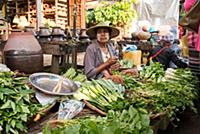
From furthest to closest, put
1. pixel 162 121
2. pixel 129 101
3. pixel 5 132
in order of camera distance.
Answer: pixel 162 121 < pixel 129 101 < pixel 5 132

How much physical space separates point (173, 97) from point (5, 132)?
6.72ft

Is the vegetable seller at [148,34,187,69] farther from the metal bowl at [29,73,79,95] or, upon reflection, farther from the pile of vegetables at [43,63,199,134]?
the metal bowl at [29,73,79,95]

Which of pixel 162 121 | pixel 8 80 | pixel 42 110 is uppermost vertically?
pixel 8 80

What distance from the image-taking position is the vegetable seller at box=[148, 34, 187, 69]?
582cm

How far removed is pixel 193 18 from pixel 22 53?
9.19 ft

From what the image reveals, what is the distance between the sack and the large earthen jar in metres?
2.70

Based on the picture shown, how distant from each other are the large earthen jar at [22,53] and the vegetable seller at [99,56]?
0.79 meters

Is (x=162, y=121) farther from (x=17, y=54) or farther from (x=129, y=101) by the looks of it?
(x=17, y=54)

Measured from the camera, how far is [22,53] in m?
4.45

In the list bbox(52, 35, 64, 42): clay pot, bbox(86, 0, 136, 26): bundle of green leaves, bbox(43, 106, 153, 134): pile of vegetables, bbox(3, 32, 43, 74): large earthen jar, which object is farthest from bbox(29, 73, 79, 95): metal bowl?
bbox(86, 0, 136, 26): bundle of green leaves

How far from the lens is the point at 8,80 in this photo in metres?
2.94

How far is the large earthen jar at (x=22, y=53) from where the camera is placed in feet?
14.6

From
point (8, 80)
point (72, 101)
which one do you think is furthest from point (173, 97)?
point (8, 80)

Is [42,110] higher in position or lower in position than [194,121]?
higher
